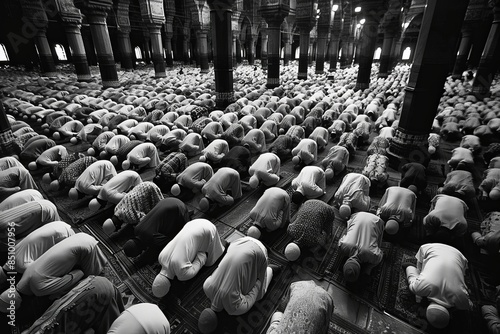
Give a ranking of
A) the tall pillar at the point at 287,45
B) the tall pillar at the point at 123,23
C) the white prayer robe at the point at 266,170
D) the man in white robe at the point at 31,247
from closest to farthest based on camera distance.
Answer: the man in white robe at the point at 31,247, the white prayer robe at the point at 266,170, the tall pillar at the point at 123,23, the tall pillar at the point at 287,45

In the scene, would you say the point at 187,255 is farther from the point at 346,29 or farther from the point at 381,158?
the point at 346,29

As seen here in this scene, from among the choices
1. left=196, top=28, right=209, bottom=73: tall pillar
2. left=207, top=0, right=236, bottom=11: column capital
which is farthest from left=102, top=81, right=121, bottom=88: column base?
left=196, top=28, right=209, bottom=73: tall pillar

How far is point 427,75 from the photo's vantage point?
15.3 feet

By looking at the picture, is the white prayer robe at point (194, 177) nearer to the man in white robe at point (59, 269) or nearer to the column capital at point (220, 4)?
the man in white robe at point (59, 269)

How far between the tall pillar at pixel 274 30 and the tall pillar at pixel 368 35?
3.15m

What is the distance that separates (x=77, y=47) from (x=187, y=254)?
1384cm

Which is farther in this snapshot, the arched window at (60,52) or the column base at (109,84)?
the arched window at (60,52)

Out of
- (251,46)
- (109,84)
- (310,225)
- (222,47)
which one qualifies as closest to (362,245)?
(310,225)

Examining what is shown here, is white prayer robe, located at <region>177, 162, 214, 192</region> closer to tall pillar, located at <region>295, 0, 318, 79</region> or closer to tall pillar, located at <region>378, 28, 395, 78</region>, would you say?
tall pillar, located at <region>295, 0, 318, 79</region>

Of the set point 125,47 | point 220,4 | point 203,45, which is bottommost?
point 125,47

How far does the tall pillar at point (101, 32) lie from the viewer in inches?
395

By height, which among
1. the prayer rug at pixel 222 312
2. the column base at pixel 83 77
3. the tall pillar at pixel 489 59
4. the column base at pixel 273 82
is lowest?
the prayer rug at pixel 222 312

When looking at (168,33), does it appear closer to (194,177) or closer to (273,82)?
(273,82)

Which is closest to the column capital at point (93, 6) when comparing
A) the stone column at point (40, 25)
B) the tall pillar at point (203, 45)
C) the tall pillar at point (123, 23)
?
the stone column at point (40, 25)
